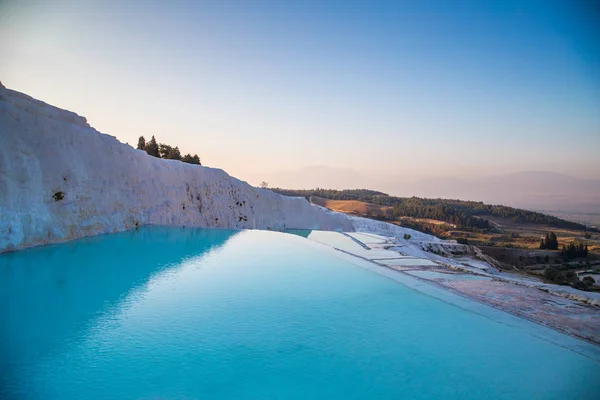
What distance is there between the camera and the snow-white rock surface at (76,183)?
848 centimetres

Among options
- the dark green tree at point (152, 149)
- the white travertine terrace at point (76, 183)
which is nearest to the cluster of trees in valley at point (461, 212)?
the dark green tree at point (152, 149)

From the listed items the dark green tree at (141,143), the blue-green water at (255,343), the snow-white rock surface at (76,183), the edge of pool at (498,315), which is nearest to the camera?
the blue-green water at (255,343)

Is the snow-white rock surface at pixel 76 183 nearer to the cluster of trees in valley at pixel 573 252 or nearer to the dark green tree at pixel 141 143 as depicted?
the dark green tree at pixel 141 143

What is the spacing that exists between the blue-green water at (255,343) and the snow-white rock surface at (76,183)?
2560mm

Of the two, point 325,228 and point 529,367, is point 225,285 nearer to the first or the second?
point 529,367

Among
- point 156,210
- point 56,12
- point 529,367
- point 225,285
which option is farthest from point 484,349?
point 156,210

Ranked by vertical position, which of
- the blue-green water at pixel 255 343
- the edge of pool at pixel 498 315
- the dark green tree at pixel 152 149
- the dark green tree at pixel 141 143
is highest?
the dark green tree at pixel 141 143

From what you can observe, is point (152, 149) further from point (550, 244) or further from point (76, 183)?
point (550, 244)

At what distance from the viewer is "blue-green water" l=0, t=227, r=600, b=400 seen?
121 inches

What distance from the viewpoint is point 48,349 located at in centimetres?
354

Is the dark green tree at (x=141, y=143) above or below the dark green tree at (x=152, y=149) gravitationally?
above

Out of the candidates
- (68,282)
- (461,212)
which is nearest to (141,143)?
(68,282)

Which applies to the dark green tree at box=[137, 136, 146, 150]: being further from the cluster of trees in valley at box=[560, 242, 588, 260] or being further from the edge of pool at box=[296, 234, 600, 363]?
the cluster of trees in valley at box=[560, 242, 588, 260]

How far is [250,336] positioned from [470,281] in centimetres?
426
